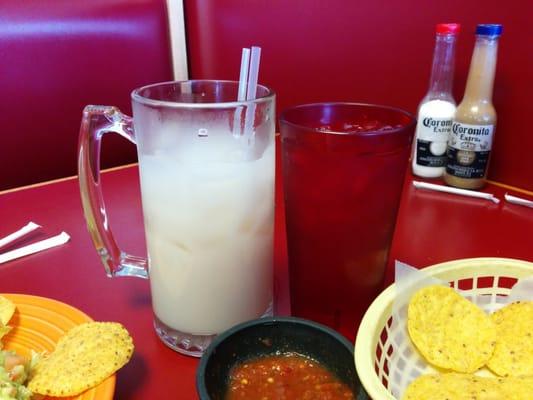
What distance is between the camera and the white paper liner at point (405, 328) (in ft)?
1.56

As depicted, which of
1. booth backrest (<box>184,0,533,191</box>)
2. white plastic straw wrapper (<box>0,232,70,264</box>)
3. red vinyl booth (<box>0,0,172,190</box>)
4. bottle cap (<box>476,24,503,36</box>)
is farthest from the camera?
red vinyl booth (<box>0,0,172,190</box>)

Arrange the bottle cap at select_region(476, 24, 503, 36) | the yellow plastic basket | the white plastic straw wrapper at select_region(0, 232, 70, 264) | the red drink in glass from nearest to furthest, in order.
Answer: the yellow plastic basket → the red drink in glass → the white plastic straw wrapper at select_region(0, 232, 70, 264) → the bottle cap at select_region(476, 24, 503, 36)

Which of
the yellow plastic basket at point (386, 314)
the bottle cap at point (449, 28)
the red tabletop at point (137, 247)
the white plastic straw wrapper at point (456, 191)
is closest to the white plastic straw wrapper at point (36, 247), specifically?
the red tabletop at point (137, 247)

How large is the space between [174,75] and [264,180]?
1.40 metres

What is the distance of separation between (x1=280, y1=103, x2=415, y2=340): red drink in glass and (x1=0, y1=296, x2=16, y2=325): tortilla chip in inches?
12.5

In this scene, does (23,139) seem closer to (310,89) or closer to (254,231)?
(310,89)

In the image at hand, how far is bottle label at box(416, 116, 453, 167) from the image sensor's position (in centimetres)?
104

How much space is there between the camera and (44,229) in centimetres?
86

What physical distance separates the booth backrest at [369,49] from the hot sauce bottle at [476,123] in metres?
0.07

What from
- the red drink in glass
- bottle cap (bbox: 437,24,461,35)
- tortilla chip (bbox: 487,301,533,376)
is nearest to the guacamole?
the red drink in glass

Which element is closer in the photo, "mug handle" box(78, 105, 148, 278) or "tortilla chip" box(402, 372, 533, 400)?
"tortilla chip" box(402, 372, 533, 400)

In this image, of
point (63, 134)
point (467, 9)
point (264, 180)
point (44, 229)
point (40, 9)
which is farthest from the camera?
point (63, 134)

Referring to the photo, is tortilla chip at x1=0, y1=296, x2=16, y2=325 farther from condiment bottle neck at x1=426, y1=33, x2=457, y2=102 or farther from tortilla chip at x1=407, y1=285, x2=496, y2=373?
condiment bottle neck at x1=426, y1=33, x2=457, y2=102

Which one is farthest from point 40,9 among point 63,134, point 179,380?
point 179,380
